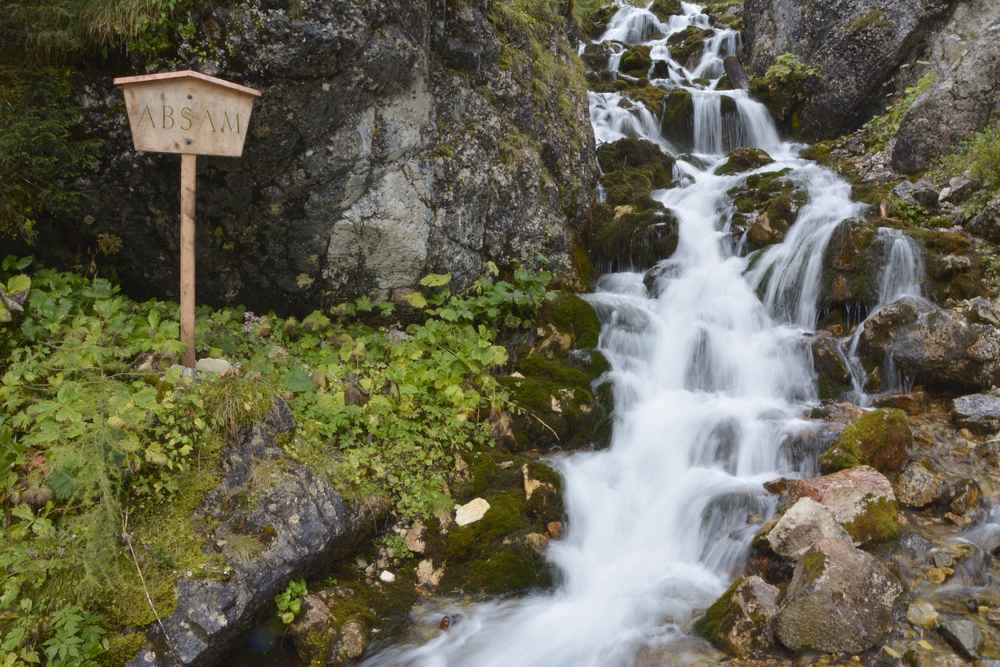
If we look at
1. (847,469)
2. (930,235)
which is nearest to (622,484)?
(847,469)

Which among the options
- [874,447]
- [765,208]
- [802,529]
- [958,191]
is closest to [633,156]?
[765,208]

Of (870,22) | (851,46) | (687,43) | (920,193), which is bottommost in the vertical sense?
(920,193)

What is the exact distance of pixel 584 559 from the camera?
5203 mm

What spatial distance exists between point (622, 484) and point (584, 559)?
39.6 inches

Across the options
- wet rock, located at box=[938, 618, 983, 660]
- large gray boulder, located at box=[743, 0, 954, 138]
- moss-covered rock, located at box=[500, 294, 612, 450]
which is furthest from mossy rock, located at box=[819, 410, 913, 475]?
large gray boulder, located at box=[743, 0, 954, 138]

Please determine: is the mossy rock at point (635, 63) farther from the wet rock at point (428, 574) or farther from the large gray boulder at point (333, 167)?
the wet rock at point (428, 574)

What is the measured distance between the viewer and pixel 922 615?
13.9 ft

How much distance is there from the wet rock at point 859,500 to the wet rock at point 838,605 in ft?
2.58

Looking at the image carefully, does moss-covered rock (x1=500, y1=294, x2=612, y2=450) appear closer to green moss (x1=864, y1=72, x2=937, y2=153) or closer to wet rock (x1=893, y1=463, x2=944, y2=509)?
wet rock (x1=893, y1=463, x2=944, y2=509)

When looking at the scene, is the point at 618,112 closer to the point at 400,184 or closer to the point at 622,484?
the point at 400,184

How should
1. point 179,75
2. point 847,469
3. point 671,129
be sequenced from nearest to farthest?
point 179,75 < point 847,469 < point 671,129

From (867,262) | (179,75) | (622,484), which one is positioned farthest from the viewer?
(867,262)

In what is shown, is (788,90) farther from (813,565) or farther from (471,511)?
(471,511)

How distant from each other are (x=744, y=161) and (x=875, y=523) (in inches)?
364
